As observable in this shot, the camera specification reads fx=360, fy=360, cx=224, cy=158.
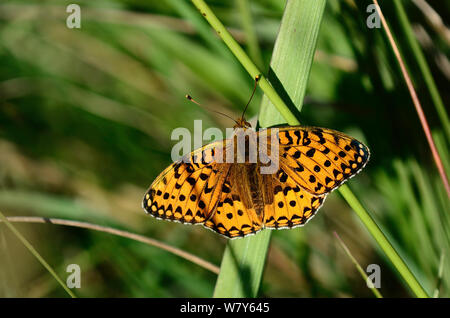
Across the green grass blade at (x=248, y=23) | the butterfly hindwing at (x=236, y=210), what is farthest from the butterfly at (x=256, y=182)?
the green grass blade at (x=248, y=23)

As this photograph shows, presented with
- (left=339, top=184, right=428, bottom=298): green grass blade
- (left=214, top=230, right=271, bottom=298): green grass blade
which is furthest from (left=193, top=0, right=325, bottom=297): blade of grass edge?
(left=339, top=184, right=428, bottom=298): green grass blade

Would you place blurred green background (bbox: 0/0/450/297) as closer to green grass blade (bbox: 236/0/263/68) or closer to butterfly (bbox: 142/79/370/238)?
green grass blade (bbox: 236/0/263/68)

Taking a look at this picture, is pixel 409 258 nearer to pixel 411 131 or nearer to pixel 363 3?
pixel 411 131

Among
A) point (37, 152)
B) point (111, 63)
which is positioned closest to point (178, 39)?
point (111, 63)

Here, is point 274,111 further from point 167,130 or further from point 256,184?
point 167,130

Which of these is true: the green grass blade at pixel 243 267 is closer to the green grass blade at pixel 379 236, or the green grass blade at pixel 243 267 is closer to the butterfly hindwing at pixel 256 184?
the butterfly hindwing at pixel 256 184
